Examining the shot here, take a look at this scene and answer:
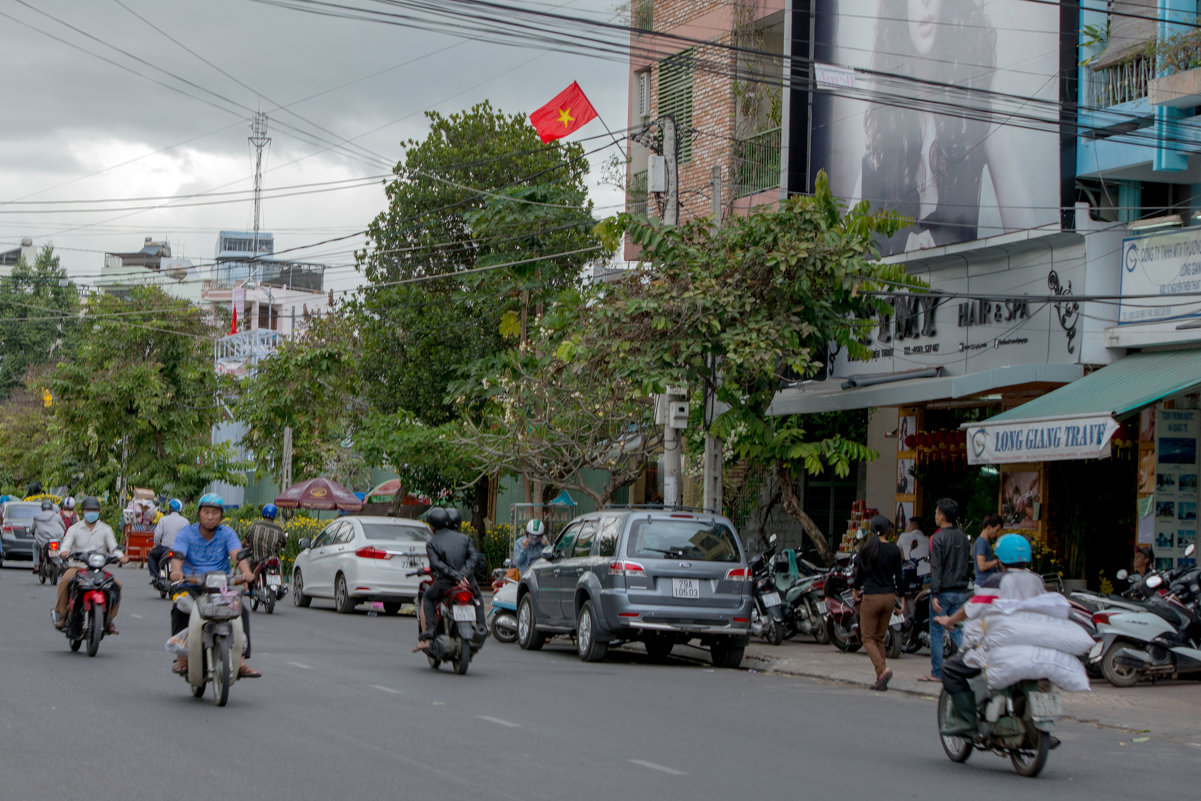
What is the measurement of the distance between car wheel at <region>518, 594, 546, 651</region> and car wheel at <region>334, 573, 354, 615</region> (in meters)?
6.01

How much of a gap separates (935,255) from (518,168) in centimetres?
1549

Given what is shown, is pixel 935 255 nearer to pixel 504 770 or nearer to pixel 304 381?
pixel 504 770

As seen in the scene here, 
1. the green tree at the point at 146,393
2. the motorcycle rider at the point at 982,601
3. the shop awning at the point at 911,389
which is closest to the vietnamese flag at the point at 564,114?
the shop awning at the point at 911,389

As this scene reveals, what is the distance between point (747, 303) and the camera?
19266 millimetres

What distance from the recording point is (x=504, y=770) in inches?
339

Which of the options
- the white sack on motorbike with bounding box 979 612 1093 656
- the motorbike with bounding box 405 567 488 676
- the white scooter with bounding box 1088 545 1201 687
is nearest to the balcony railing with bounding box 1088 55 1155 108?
the white scooter with bounding box 1088 545 1201 687

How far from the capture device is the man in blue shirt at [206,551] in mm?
11625

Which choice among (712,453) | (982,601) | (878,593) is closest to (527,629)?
(712,453)

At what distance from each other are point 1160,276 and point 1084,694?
6.53 metres

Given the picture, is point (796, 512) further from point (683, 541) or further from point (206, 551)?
point (206, 551)

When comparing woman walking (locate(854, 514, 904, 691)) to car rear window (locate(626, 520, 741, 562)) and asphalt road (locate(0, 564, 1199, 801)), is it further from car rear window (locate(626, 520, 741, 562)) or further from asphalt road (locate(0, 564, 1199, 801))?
car rear window (locate(626, 520, 741, 562))

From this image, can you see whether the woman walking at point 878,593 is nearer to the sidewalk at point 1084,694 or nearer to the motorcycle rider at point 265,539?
the sidewalk at point 1084,694

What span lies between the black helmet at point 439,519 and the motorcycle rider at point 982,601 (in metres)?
6.48

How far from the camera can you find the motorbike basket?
36.0 ft
